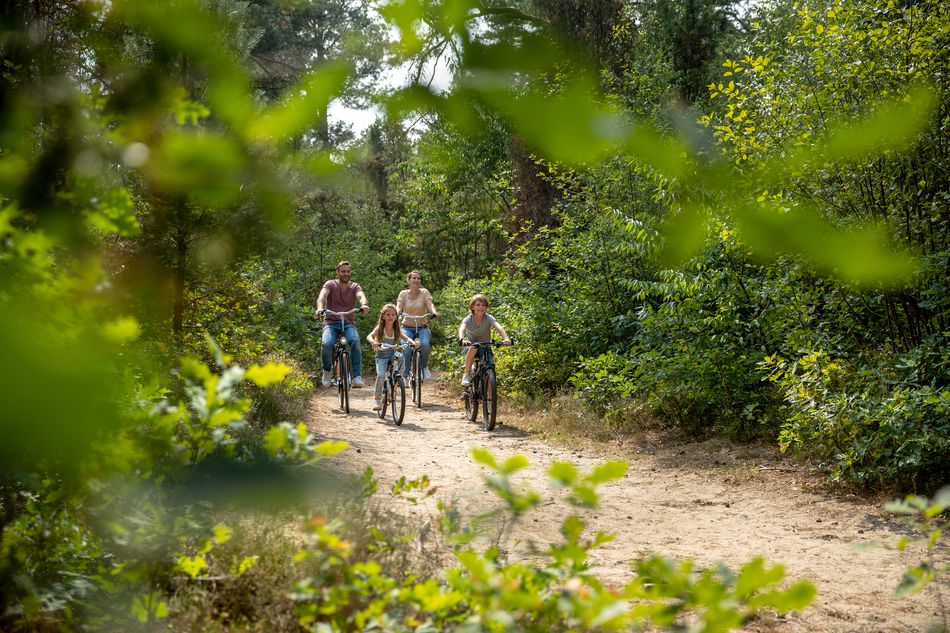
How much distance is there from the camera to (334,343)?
10461 mm

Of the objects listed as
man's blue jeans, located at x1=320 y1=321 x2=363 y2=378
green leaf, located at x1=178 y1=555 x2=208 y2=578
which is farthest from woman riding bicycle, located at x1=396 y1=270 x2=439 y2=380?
green leaf, located at x1=178 y1=555 x2=208 y2=578

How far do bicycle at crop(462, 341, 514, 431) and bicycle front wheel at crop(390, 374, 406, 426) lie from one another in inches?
35.1

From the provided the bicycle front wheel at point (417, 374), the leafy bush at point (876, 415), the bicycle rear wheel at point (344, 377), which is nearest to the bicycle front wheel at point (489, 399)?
the bicycle front wheel at point (417, 374)

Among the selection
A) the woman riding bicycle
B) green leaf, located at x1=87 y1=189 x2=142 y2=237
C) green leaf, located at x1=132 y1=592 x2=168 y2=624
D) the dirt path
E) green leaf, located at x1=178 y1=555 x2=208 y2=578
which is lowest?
the dirt path

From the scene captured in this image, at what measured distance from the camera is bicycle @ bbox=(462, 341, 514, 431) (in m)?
8.92

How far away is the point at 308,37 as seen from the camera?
4.75 ft

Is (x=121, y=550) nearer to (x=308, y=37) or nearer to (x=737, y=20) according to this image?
(x=308, y=37)

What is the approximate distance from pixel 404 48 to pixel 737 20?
17.1 metres

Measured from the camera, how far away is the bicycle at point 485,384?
892cm

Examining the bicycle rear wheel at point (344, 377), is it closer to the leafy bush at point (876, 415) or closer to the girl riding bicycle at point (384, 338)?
the girl riding bicycle at point (384, 338)

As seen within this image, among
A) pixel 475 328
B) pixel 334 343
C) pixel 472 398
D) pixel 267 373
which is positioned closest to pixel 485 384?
pixel 472 398

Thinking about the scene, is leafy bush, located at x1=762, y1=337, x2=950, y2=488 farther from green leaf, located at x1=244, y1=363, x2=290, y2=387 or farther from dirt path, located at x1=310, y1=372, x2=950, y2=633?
green leaf, located at x1=244, y1=363, x2=290, y2=387

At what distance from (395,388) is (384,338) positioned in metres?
0.77

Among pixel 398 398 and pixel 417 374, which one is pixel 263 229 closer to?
pixel 398 398
